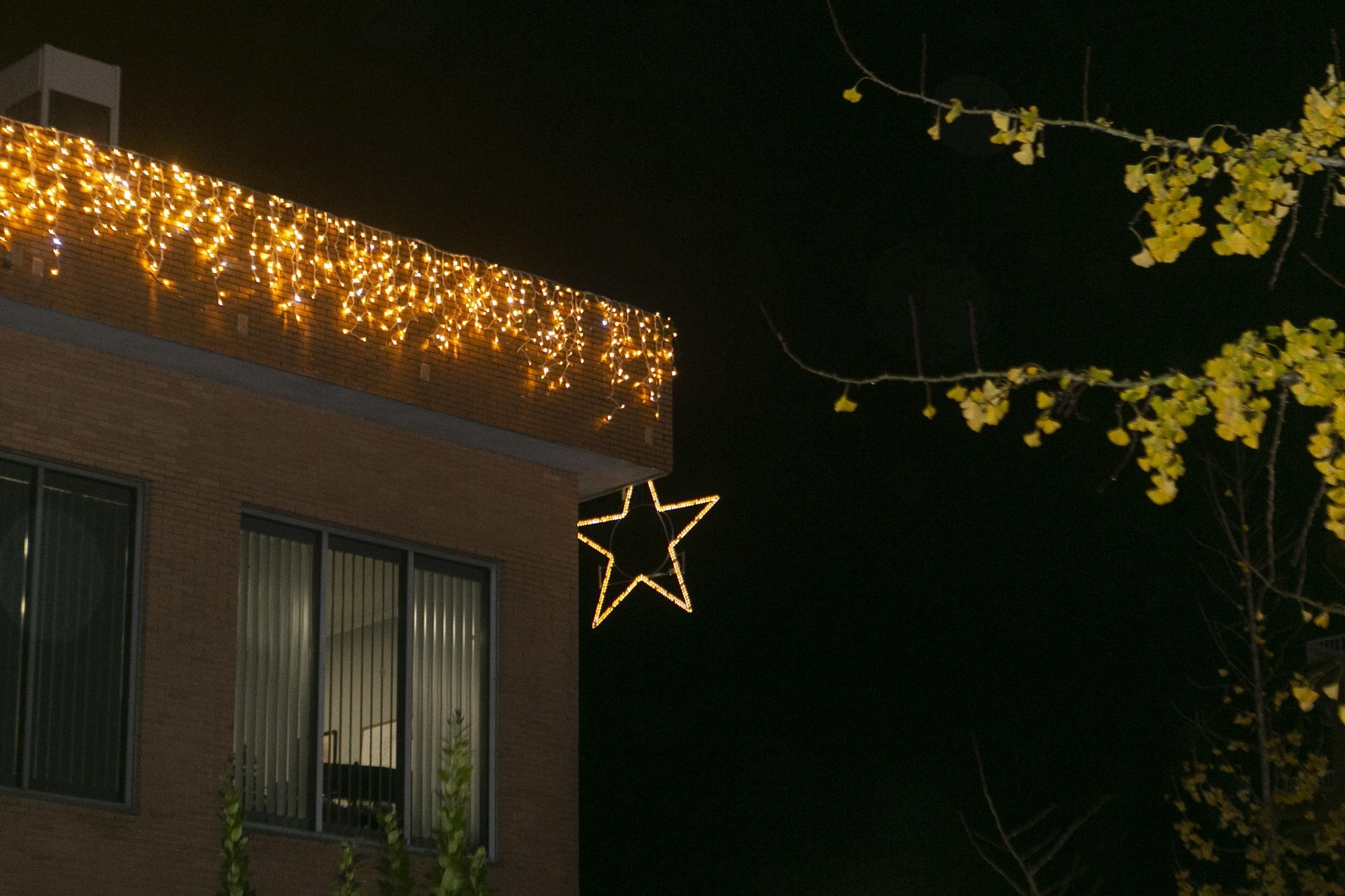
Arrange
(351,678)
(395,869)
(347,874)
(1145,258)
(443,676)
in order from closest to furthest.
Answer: (1145,258) < (395,869) < (347,874) < (351,678) < (443,676)

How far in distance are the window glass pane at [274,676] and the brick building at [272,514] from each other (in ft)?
0.07

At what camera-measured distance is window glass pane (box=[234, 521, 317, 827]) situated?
14625 millimetres

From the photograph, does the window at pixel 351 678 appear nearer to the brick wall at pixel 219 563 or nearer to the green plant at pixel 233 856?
the brick wall at pixel 219 563

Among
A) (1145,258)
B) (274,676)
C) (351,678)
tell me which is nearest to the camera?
(1145,258)

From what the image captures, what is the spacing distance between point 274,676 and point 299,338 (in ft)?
8.13

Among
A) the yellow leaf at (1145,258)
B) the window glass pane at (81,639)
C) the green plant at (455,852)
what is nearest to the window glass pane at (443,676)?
the window glass pane at (81,639)

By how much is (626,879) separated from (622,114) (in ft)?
68.1

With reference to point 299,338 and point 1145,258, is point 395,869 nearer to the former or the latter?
point 1145,258

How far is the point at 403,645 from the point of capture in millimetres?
15773

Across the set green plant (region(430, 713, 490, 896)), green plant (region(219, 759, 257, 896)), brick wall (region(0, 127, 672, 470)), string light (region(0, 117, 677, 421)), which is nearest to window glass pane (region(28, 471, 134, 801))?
brick wall (region(0, 127, 672, 470))

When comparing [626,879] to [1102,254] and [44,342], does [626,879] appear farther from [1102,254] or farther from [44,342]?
[44,342]

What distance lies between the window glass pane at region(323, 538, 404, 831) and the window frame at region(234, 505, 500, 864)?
5 cm

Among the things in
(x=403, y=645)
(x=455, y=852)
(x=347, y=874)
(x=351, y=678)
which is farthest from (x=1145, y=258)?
(x=403, y=645)

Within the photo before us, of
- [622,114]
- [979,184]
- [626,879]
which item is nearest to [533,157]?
[622,114]
